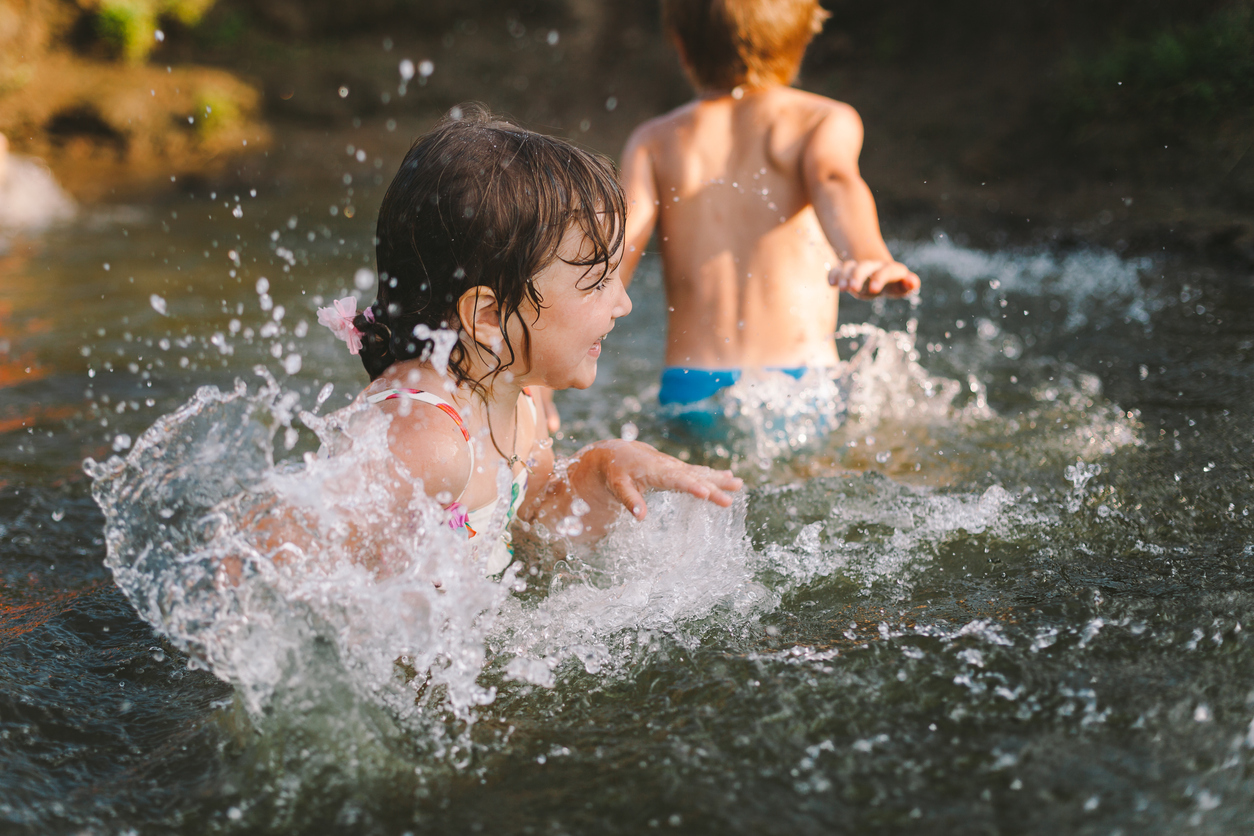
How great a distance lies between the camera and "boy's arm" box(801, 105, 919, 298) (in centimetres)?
254

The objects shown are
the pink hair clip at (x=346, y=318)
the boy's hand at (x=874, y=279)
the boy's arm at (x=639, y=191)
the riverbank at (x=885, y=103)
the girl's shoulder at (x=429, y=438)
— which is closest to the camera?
the girl's shoulder at (x=429, y=438)

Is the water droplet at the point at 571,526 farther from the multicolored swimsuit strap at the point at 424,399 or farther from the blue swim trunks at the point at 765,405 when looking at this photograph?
the blue swim trunks at the point at 765,405

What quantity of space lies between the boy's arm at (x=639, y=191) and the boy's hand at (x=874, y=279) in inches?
28.7

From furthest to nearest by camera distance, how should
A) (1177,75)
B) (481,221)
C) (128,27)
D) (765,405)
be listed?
(128,27), (1177,75), (765,405), (481,221)

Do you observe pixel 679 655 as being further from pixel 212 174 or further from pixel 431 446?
pixel 212 174

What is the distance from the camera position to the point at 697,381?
3.01 meters

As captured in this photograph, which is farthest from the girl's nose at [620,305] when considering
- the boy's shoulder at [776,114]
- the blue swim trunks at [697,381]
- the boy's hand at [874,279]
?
the boy's shoulder at [776,114]

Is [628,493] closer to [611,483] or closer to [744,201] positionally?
[611,483]

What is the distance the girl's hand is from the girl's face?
191 mm

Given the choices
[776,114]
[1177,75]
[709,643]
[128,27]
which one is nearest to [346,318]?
[709,643]

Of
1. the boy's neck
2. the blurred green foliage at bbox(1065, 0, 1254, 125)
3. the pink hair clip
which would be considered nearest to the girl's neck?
the pink hair clip

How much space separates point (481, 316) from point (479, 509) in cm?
43

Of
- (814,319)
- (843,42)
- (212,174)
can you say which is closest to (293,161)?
(212,174)

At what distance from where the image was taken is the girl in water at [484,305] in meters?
1.89
